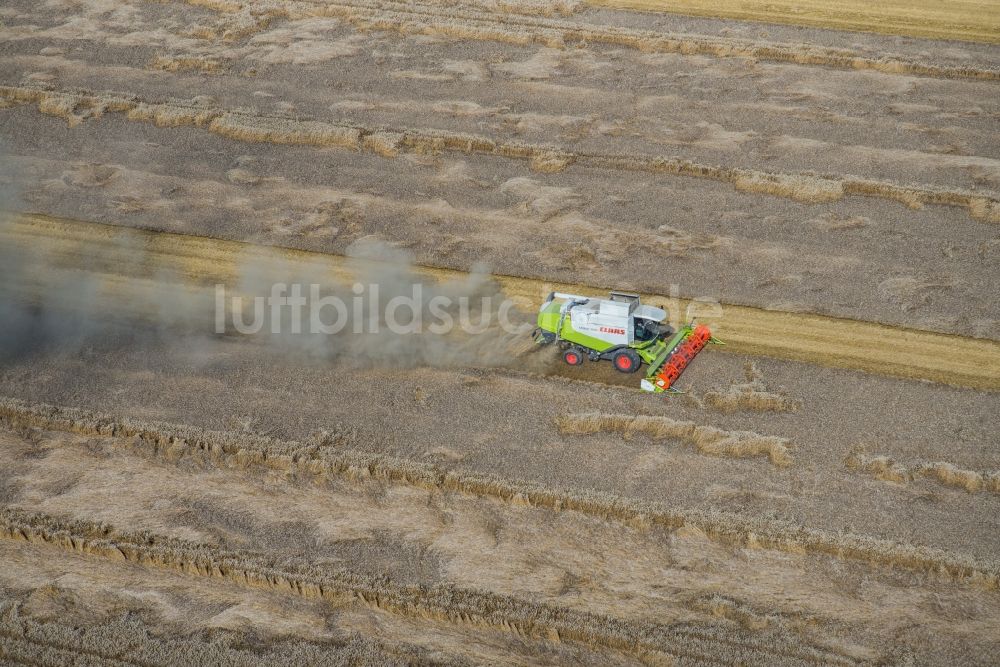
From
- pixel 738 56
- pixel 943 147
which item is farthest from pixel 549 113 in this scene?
pixel 943 147

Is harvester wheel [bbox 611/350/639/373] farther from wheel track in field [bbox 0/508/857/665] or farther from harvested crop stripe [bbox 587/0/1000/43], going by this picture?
harvested crop stripe [bbox 587/0/1000/43]

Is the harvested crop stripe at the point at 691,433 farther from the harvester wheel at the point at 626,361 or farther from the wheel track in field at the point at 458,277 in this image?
the wheel track in field at the point at 458,277

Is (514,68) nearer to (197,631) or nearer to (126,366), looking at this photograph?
(126,366)

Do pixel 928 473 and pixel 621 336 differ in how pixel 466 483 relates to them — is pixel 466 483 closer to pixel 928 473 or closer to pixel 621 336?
pixel 621 336

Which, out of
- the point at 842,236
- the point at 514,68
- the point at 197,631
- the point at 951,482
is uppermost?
the point at 514,68

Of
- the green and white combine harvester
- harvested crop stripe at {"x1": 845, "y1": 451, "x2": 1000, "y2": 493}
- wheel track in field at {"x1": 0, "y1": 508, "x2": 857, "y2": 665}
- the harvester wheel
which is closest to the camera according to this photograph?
wheel track in field at {"x1": 0, "y1": 508, "x2": 857, "y2": 665}

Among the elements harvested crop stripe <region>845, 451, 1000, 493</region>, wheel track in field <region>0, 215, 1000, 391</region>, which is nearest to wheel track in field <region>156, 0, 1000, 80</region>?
Answer: wheel track in field <region>0, 215, 1000, 391</region>
